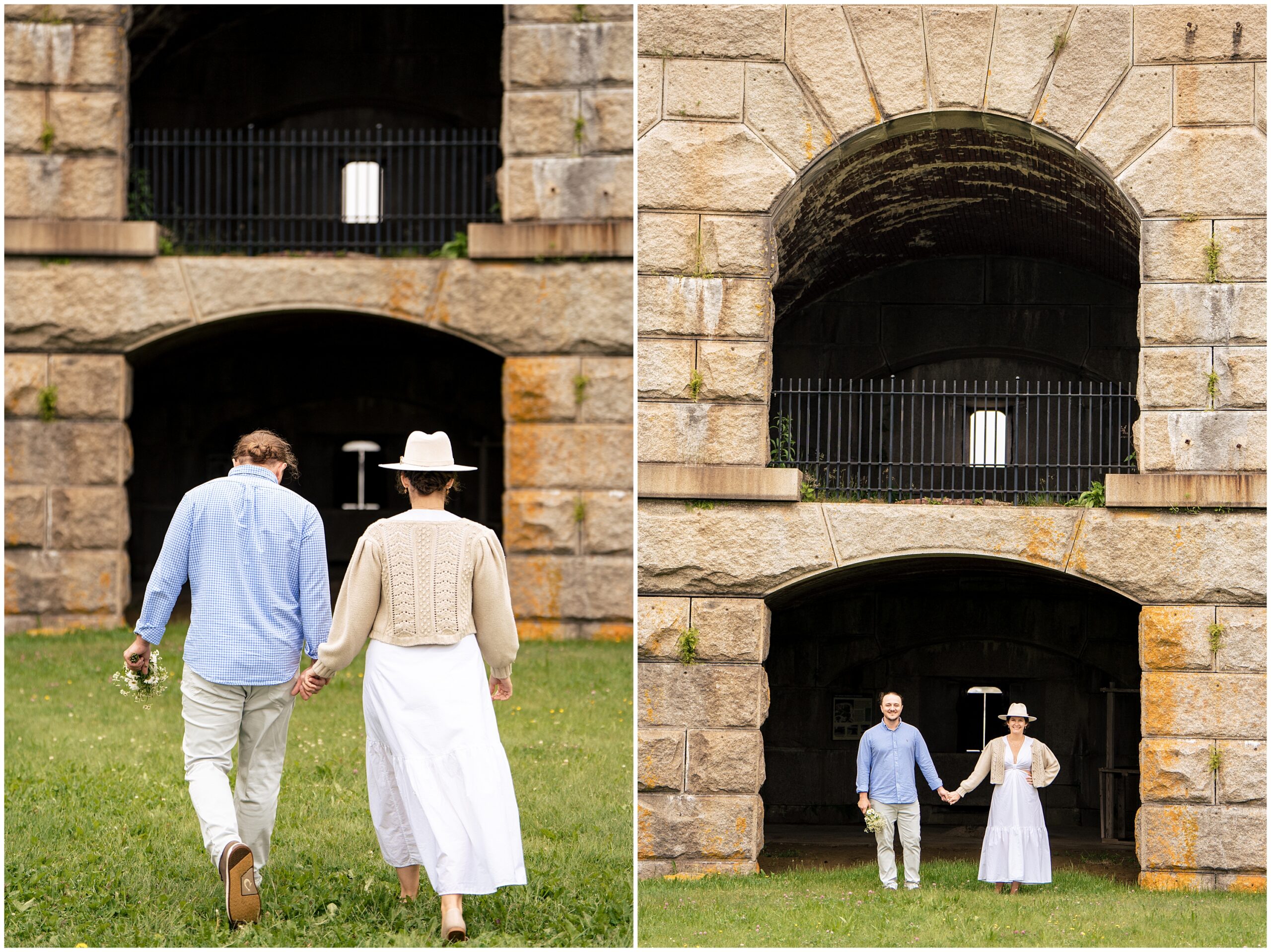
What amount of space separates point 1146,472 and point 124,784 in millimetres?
6965

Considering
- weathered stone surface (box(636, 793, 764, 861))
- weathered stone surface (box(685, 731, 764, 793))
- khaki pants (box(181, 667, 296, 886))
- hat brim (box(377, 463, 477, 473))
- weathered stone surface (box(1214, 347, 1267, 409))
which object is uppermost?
weathered stone surface (box(1214, 347, 1267, 409))

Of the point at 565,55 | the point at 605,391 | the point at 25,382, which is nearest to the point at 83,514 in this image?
the point at 25,382

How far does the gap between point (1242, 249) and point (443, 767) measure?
6.52 metres

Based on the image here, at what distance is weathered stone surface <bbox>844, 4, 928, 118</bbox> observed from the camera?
9375 mm

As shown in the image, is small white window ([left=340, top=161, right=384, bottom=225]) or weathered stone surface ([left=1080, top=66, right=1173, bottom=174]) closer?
weathered stone surface ([left=1080, top=66, right=1173, bottom=174])

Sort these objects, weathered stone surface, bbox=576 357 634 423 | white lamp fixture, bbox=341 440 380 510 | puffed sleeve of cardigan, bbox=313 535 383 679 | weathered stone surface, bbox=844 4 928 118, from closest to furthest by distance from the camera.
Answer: puffed sleeve of cardigan, bbox=313 535 383 679 < weathered stone surface, bbox=844 4 928 118 < weathered stone surface, bbox=576 357 634 423 < white lamp fixture, bbox=341 440 380 510

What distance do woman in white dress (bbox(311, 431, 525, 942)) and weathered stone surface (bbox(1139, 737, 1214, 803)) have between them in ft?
17.3

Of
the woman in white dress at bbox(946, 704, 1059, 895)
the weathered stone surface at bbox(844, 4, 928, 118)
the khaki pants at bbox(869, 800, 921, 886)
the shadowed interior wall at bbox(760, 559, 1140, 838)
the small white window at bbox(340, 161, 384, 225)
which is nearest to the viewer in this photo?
the weathered stone surface at bbox(844, 4, 928, 118)

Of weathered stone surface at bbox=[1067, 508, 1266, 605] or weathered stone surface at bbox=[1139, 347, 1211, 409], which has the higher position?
weathered stone surface at bbox=[1139, 347, 1211, 409]

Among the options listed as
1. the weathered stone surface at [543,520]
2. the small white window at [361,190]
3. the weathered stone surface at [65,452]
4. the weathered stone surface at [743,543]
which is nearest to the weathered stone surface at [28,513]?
the weathered stone surface at [65,452]

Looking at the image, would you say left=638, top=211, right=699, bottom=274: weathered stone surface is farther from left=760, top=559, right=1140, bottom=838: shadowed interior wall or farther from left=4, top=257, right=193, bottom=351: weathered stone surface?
left=4, top=257, right=193, bottom=351: weathered stone surface

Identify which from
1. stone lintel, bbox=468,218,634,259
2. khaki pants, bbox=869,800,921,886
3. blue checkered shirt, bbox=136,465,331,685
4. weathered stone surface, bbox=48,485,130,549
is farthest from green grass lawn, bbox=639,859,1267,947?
weathered stone surface, bbox=48,485,130,549

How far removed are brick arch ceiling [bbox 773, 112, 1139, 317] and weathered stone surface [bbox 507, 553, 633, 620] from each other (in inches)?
133

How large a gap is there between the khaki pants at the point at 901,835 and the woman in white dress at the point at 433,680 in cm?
471
